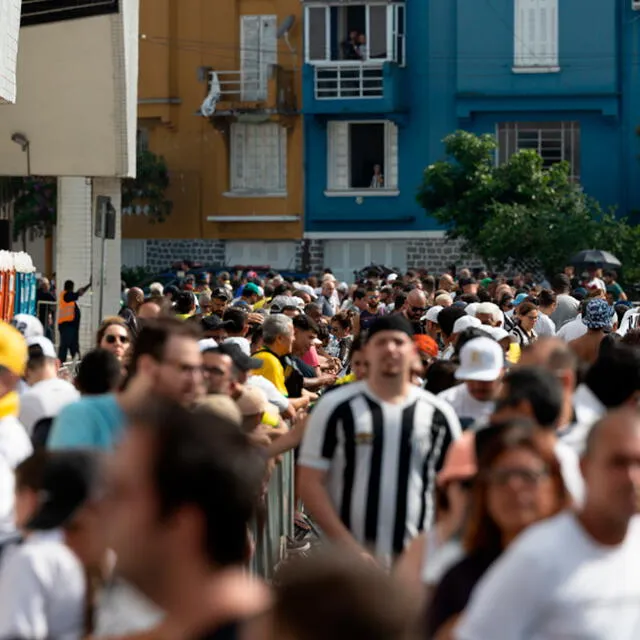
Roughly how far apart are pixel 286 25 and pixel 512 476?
4310 centimetres

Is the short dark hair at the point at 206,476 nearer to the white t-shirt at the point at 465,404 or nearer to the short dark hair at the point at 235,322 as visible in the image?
the white t-shirt at the point at 465,404

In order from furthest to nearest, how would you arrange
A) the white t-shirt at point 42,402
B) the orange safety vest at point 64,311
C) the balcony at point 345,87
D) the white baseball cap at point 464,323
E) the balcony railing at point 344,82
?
1. the balcony railing at point 344,82
2. the balcony at point 345,87
3. the orange safety vest at point 64,311
4. the white baseball cap at point 464,323
5. the white t-shirt at point 42,402

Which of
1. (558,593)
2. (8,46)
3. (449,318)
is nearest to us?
(558,593)

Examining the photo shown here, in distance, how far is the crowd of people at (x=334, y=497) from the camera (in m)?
3.36

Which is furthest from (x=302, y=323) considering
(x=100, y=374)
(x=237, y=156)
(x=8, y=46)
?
(x=237, y=156)

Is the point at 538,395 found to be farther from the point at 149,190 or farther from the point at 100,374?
the point at 149,190

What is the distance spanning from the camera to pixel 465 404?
8586 millimetres

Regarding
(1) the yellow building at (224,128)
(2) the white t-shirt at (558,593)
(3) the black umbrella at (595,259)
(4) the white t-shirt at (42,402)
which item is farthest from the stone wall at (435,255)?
(2) the white t-shirt at (558,593)

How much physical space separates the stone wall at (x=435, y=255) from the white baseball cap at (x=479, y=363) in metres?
37.6

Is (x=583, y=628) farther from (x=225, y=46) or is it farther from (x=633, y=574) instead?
(x=225, y=46)

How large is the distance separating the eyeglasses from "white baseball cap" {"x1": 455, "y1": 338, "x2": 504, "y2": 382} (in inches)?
130

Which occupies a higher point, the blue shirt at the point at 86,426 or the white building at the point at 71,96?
the white building at the point at 71,96

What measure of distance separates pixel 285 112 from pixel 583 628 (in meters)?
43.3

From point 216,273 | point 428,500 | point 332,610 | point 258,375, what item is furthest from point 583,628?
point 216,273
